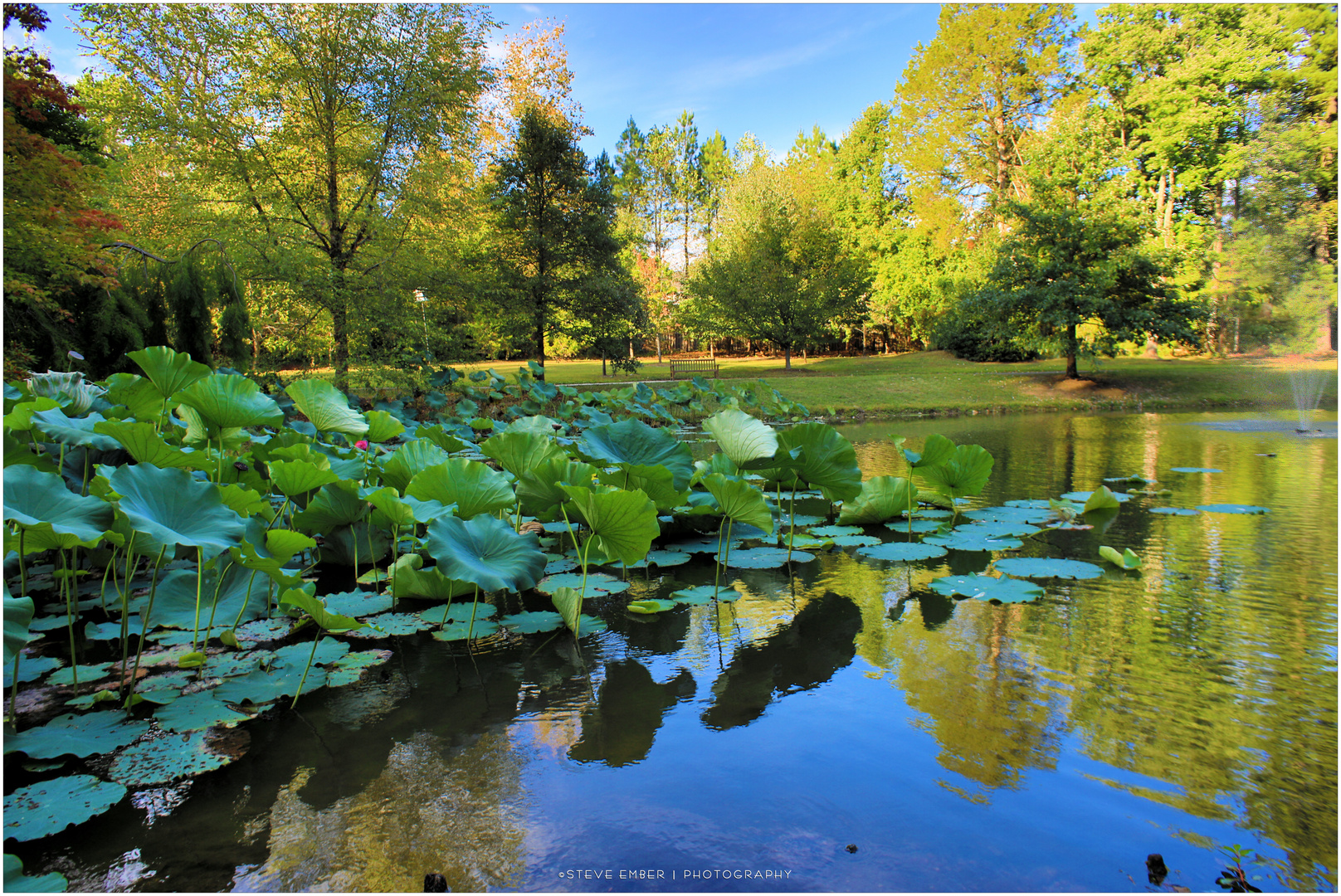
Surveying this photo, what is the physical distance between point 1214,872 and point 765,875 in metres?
0.98

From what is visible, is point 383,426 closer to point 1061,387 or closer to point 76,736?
point 76,736

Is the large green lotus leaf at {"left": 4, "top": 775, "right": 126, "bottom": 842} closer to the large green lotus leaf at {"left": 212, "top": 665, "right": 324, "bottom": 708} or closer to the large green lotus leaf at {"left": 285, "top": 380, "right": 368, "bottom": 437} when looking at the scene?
the large green lotus leaf at {"left": 212, "top": 665, "right": 324, "bottom": 708}

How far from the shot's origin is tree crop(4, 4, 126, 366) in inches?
297

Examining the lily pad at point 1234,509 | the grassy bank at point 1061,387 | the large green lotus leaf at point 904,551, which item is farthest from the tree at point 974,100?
the large green lotus leaf at point 904,551

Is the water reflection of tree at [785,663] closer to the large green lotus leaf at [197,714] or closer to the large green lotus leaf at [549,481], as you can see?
the large green lotus leaf at [549,481]

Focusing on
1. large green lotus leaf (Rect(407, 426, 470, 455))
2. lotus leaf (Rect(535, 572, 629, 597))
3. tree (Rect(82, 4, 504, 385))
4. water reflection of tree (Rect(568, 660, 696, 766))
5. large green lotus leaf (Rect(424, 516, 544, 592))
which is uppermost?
tree (Rect(82, 4, 504, 385))

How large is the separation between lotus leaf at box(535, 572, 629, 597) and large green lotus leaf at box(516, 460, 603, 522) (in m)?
0.38

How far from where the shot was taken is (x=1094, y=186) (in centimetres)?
1762

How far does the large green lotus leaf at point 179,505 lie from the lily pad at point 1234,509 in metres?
5.98

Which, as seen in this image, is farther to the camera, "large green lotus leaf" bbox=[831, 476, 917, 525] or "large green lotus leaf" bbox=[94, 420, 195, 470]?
"large green lotus leaf" bbox=[831, 476, 917, 525]

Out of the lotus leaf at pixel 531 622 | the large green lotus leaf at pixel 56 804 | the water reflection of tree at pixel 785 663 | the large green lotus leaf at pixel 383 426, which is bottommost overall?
the water reflection of tree at pixel 785 663

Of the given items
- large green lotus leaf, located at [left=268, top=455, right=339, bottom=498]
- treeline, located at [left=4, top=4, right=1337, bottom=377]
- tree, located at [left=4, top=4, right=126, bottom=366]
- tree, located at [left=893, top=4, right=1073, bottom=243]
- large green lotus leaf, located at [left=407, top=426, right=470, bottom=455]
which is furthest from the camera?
tree, located at [left=893, top=4, right=1073, bottom=243]

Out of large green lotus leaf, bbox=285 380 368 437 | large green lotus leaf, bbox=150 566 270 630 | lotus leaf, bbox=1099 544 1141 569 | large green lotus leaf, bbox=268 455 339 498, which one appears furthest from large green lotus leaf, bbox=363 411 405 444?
lotus leaf, bbox=1099 544 1141 569

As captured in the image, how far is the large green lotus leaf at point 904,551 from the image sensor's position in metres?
3.61
